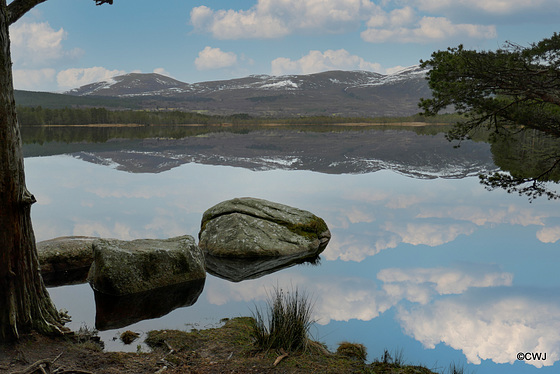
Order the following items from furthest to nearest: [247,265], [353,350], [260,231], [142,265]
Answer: [260,231] < [247,265] < [142,265] < [353,350]

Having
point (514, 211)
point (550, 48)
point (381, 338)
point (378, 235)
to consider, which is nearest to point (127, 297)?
point (381, 338)

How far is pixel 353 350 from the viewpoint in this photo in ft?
21.3

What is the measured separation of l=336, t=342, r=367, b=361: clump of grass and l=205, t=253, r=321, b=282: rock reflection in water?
3904mm

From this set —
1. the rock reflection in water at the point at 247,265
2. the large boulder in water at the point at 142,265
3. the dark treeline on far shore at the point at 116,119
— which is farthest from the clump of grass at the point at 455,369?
the dark treeline on far shore at the point at 116,119

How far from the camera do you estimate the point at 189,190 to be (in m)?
22.1

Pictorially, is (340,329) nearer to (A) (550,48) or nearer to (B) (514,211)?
(B) (514,211)

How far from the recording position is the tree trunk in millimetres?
5723

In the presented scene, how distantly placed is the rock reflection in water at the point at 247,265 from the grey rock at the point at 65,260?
2.87 m

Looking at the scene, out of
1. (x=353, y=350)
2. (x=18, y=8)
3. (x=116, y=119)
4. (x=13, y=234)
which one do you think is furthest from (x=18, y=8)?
(x=116, y=119)

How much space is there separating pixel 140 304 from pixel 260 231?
14.7ft

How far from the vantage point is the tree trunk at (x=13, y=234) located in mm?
5723

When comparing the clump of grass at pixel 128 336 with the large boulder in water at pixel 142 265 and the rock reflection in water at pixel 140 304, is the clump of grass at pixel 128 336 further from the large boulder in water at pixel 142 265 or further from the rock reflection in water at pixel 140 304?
the large boulder in water at pixel 142 265

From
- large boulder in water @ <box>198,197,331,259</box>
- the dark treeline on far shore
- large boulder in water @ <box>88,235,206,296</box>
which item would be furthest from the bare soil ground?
the dark treeline on far shore

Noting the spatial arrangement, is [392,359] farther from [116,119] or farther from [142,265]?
[116,119]
